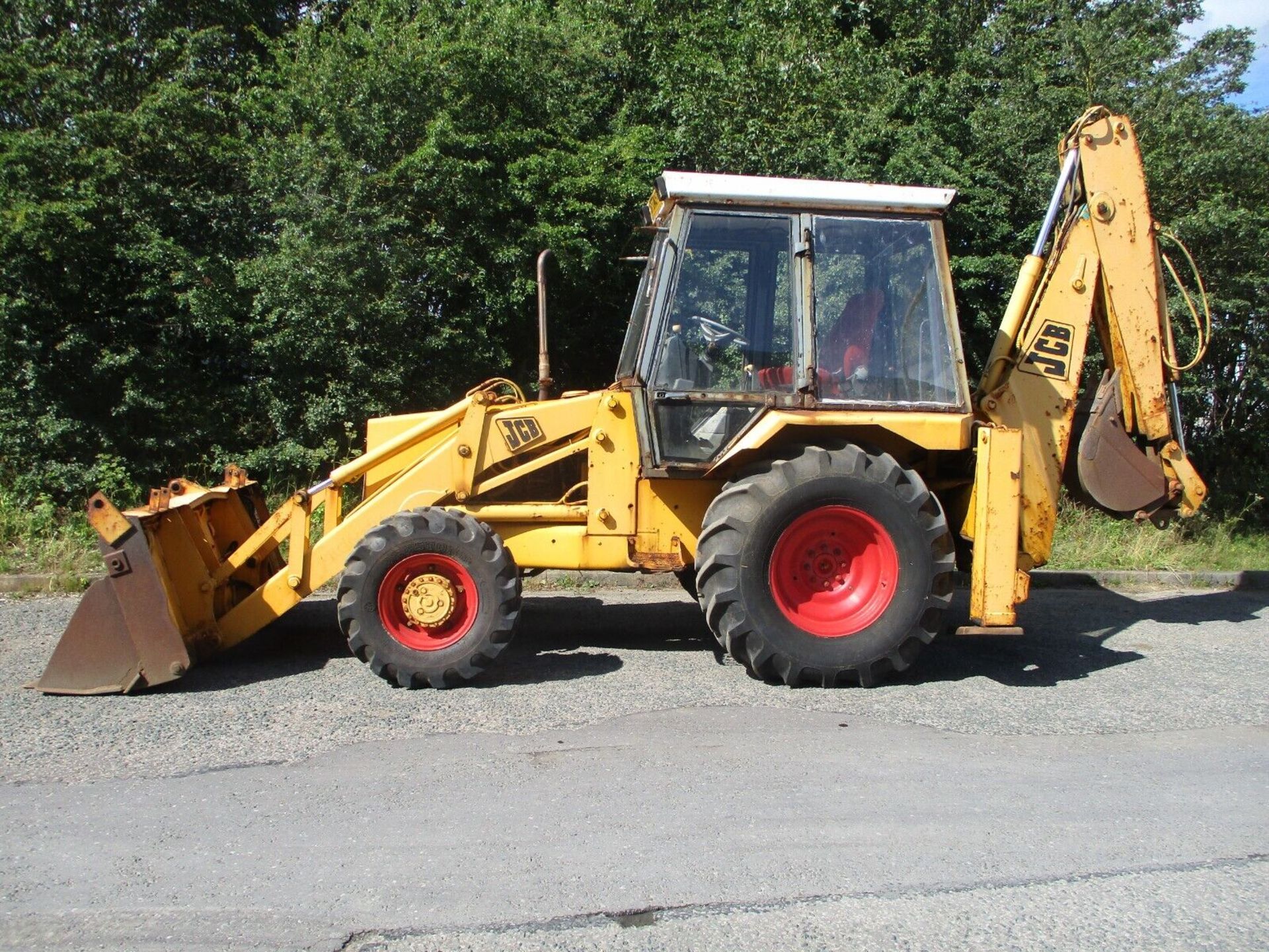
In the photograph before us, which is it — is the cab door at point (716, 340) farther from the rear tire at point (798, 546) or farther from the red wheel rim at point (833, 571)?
the red wheel rim at point (833, 571)

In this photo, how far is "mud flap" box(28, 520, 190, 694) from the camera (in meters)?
5.46

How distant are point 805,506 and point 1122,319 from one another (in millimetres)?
2600

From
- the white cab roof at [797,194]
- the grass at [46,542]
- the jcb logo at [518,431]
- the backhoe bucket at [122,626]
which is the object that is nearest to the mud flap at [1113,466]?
the white cab roof at [797,194]

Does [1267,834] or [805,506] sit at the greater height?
[805,506]

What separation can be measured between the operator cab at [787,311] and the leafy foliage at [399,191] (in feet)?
14.3

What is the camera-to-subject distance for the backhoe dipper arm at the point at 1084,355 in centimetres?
633

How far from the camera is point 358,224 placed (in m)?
9.77

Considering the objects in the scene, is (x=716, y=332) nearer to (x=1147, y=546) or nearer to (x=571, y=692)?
(x=571, y=692)

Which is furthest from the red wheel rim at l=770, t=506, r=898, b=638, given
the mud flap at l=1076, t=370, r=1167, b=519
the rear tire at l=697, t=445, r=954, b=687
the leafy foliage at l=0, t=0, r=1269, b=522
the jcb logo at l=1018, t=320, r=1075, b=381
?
the leafy foliage at l=0, t=0, r=1269, b=522

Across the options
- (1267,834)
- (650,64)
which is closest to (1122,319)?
(1267,834)

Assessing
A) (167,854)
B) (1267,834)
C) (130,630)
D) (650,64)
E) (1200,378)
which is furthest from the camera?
(650,64)

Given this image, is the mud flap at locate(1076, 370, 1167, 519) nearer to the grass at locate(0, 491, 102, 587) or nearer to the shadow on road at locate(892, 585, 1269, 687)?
the shadow on road at locate(892, 585, 1269, 687)

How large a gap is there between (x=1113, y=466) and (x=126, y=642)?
5.93m

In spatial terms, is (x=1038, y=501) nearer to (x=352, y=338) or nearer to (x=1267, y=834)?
(x=1267, y=834)
